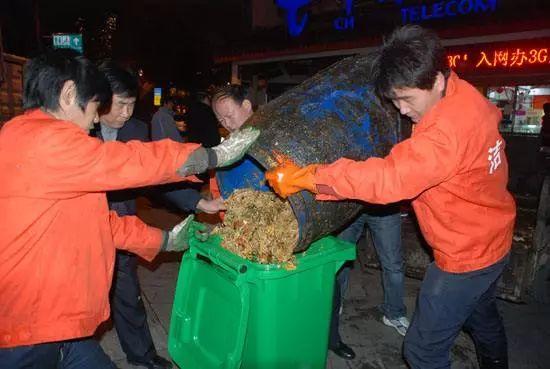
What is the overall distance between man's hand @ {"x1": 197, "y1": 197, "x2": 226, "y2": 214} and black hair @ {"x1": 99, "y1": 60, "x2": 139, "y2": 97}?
0.84m

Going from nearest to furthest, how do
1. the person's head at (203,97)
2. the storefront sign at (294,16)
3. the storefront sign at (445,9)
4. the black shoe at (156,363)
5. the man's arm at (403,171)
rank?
the man's arm at (403,171) → the black shoe at (156,363) → the person's head at (203,97) → the storefront sign at (445,9) → the storefront sign at (294,16)

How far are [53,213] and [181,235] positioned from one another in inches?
37.8

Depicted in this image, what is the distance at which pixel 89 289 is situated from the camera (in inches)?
74.3

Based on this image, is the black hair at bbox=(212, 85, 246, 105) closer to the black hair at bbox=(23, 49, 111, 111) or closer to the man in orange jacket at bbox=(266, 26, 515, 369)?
the man in orange jacket at bbox=(266, 26, 515, 369)

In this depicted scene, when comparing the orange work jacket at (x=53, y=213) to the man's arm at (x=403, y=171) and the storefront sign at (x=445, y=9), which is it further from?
the storefront sign at (x=445, y=9)

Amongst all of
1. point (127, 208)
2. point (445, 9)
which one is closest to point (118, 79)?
point (127, 208)

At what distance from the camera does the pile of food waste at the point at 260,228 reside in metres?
2.27

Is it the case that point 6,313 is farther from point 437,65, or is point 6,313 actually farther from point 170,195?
point 437,65

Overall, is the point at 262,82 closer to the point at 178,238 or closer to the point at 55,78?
the point at 178,238

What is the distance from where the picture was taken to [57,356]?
6.21ft

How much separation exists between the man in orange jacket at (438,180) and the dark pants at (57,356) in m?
1.15

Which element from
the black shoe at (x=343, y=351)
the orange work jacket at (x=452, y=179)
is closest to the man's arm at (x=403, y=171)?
the orange work jacket at (x=452, y=179)

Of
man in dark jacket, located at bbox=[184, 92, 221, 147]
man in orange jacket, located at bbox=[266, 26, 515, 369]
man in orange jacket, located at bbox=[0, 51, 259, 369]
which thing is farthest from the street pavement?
man in dark jacket, located at bbox=[184, 92, 221, 147]

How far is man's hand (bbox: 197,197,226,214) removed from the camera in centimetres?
289
